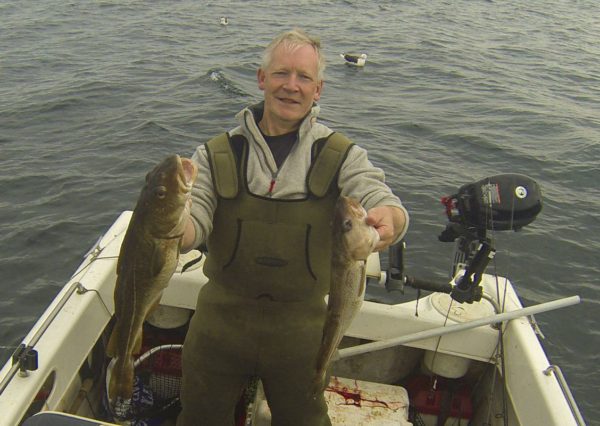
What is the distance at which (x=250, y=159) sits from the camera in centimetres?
350

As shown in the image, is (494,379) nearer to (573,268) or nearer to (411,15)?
(573,268)

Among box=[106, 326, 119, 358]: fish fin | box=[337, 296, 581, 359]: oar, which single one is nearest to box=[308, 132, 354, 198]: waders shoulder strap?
box=[106, 326, 119, 358]: fish fin

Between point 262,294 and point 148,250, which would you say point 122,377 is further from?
point 262,294

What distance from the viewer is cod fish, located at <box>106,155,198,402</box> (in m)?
2.71

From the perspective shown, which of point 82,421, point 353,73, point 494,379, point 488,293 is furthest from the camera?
point 353,73

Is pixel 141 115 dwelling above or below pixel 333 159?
below

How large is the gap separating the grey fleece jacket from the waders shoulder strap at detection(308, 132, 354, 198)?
4cm

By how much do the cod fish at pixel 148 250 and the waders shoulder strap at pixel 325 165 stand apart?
0.82m

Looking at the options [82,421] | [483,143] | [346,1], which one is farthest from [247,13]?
[82,421]

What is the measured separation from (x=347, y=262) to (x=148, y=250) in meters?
1.00

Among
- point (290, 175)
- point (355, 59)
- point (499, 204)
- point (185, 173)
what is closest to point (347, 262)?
point (290, 175)

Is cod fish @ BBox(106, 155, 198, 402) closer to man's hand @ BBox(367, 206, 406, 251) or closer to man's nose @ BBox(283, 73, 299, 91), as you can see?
man's nose @ BBox(283, 73, 299, 91)

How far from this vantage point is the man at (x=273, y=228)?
3406 millimetres

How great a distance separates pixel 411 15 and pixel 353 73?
9574mm
